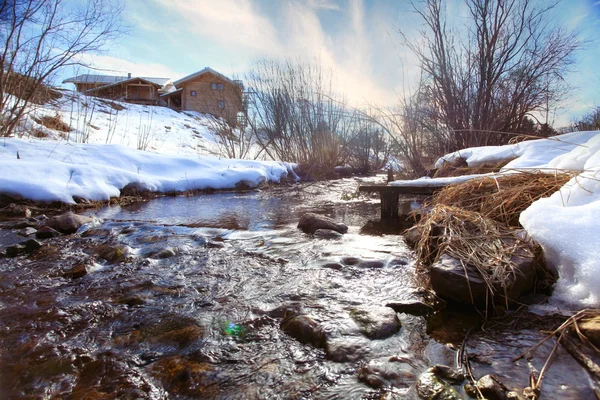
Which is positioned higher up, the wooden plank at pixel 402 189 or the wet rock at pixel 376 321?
the wooden plank at pixel 402 189

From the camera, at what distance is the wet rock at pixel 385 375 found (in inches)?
40.1

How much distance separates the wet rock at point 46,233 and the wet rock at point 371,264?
3002 mm

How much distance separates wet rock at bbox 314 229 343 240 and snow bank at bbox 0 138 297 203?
3.75m

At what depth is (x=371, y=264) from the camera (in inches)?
85.2

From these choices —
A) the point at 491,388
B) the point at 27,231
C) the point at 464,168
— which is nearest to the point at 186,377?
the point at 491,388

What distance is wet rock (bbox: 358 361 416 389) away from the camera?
40.1 inches

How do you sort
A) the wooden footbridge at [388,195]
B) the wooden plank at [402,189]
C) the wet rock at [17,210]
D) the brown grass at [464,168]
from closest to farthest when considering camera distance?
the brown grass at [464,168] < the wooden plank at [402,189] < the wet rock at [17,210] < the wooden footbridge at [388,195]

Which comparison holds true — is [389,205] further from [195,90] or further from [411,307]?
[195,90]

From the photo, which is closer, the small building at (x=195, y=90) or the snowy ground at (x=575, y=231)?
the snowy ground at (x=575, y=231)

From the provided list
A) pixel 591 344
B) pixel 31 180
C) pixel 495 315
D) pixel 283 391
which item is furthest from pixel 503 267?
pixel 31 180

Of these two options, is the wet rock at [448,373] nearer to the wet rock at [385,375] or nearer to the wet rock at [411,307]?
the wet rock at [385,375]

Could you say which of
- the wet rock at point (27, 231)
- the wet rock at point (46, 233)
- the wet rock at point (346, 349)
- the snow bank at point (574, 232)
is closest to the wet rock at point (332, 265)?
the wet rock at point (346, 349)

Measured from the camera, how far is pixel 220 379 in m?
1.05

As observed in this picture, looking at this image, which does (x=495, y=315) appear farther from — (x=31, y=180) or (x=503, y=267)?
(x=31, y=180)
